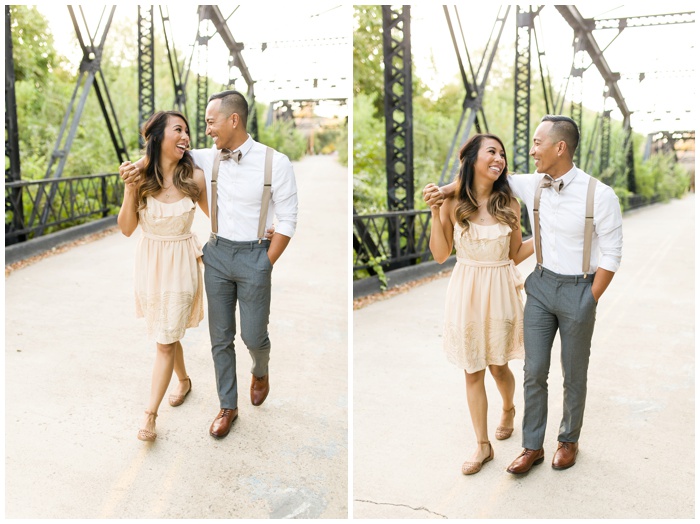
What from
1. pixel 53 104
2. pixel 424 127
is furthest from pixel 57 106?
pixel 424 127

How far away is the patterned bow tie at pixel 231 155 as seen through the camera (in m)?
3.71

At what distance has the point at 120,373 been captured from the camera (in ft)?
16.3

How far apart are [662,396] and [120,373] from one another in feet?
13.0

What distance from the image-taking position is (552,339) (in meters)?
3.61

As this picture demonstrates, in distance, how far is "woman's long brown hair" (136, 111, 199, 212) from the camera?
3.68 meters

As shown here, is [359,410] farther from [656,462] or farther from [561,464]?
[656,462]

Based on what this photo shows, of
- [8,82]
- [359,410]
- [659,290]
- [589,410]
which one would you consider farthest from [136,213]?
[659,290]

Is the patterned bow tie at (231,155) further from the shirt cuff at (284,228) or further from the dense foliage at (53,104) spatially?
the dense foliage at (53,104)

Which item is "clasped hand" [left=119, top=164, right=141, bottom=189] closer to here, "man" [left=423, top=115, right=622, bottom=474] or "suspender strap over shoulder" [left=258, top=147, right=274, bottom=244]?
"suspender strap over shoulder" [left=258, top=147, right=274, bottom=244]

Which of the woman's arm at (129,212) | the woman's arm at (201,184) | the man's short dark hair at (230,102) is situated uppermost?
the man's short dark hair at (230,102)

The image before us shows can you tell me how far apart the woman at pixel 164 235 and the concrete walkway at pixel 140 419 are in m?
0.37

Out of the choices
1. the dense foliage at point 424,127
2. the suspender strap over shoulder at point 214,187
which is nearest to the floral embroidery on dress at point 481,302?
the suspender strap over shoulder at point 214,187

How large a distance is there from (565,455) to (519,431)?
536 mm

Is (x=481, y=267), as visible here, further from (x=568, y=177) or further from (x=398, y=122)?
(x=398, y=122)
